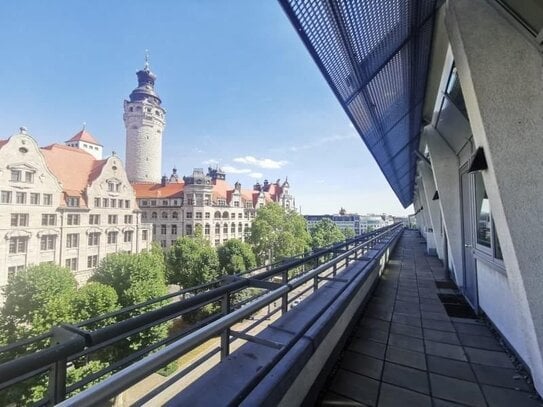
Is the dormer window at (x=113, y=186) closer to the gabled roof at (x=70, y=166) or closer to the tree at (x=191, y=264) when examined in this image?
the gabled roof at (x=70, y=166)

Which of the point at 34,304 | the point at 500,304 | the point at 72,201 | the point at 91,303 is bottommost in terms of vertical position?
the point at 91,303

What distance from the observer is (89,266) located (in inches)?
1195

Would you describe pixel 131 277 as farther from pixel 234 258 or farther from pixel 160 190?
pixel 160 190

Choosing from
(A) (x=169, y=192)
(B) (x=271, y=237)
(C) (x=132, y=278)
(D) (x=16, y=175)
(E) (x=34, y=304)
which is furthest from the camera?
(A) (x=169, y=192)

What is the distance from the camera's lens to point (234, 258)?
2667cm

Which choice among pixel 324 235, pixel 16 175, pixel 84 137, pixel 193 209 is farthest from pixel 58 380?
pixel 84 137

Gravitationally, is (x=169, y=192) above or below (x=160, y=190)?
below

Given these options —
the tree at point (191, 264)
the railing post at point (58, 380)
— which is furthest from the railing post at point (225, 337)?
the tree at point (191, 264)

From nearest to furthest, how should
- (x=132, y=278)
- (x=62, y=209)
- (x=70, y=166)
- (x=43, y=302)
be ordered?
(x=43, y=302) < (x=132, y=278) < (x=62, y=209) < (x=70, y=166)

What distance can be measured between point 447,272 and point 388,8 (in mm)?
7952

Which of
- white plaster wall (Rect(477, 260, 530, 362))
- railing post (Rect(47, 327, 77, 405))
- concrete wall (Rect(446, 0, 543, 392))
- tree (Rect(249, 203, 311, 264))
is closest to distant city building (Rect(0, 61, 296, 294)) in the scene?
tree (Rect(249, 203, 311, 264))

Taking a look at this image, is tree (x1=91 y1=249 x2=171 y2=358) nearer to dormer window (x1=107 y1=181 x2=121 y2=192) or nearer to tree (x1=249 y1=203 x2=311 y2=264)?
dormer window (x1=107 y1=181 x2=121 y2=192)

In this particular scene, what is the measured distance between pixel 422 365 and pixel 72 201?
35.5 meters

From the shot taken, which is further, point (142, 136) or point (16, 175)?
point (142, 136)
